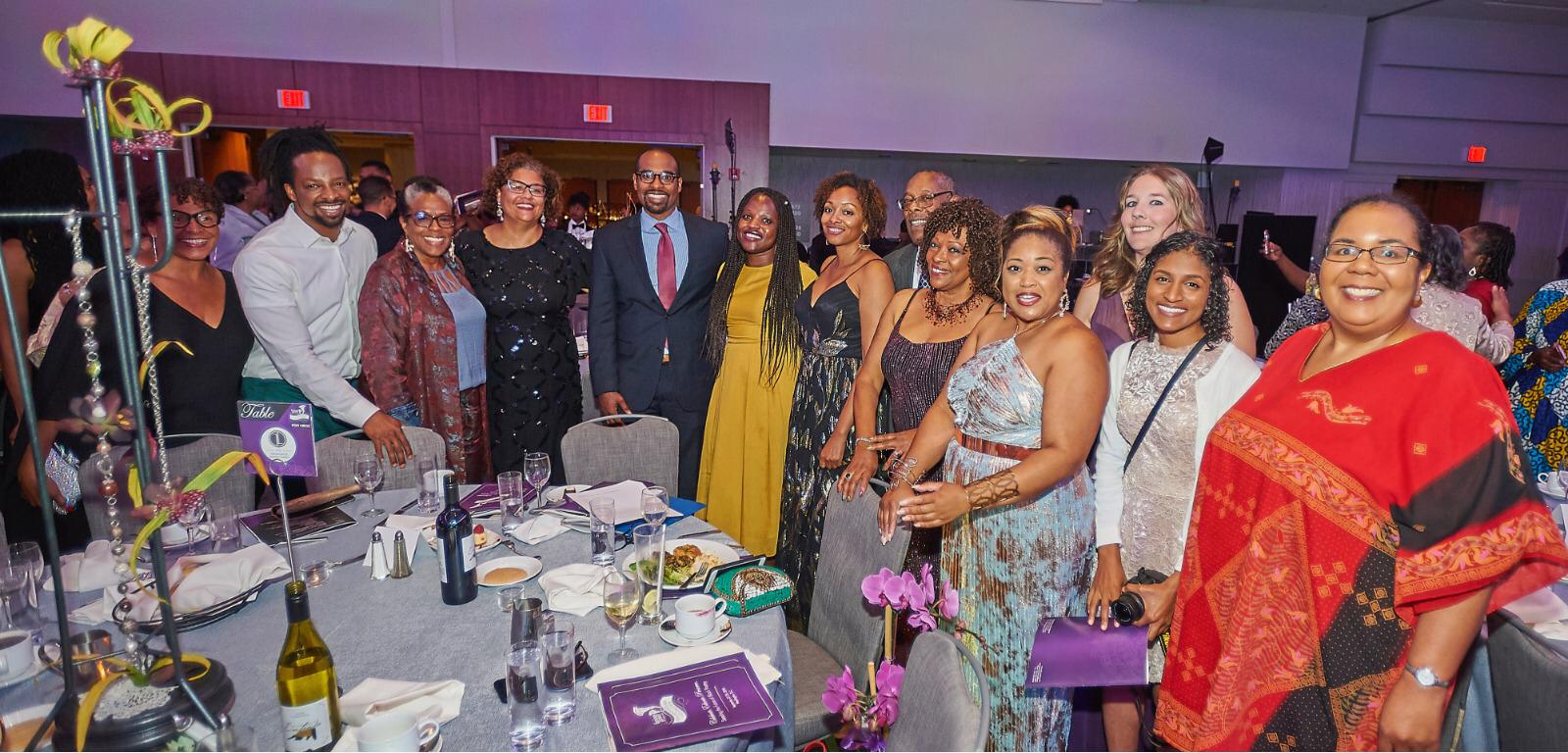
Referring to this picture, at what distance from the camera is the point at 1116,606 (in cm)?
196

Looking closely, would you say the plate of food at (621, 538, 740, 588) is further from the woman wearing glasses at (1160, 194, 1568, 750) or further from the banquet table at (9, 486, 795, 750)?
the woman wearing glasses at (1160, 194, 1568, 750)

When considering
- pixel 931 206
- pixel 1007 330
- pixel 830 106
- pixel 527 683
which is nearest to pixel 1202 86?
pixel 830 106

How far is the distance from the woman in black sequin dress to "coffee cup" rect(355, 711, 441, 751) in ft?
7.75

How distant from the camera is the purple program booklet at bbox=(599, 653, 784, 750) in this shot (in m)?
1.32

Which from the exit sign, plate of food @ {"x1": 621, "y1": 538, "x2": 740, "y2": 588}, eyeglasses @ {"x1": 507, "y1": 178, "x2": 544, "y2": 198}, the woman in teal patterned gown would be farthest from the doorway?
the exit sign

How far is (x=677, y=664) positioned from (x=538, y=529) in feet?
2.79

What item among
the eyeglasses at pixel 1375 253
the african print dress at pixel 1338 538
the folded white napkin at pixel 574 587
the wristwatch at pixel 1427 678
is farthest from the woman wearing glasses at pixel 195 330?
the wristwatch at pixel 1427 678

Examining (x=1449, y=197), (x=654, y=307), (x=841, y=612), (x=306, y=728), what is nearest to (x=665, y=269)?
(x=654, y=307)

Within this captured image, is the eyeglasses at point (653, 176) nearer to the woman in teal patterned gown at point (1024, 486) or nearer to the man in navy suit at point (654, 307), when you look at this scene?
the man in navy suit at point (654, 307)

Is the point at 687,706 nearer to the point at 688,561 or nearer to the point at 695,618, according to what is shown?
the point at 695,618

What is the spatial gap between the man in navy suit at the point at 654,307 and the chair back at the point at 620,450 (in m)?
0.64

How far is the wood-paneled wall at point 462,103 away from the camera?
22.1ft

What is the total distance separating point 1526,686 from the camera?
1500 millimetres

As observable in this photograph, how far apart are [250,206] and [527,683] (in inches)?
210
